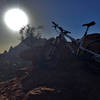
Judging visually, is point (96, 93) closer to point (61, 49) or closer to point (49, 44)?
point (61, 49)

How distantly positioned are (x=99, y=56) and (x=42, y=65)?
4.58 metres

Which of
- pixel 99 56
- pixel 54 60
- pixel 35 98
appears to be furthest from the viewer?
pixel 54 60

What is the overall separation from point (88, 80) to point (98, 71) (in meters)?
0.90

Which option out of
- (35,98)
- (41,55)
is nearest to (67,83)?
(35,98)

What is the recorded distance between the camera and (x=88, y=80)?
5.01 metres

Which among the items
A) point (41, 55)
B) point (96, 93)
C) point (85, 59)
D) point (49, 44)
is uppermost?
point (49, 44)

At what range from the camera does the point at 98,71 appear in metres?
5.48

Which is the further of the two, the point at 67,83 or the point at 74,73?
the point at 74,73

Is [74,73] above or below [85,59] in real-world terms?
below

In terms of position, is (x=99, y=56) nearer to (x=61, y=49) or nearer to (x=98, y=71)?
(x=98, y=71)

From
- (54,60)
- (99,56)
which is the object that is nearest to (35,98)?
(99,56)

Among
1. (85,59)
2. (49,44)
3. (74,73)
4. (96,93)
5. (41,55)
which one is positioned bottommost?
(96,93)

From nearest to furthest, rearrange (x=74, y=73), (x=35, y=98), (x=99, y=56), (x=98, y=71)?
(x=35, y=98)
(x=99, y=56)
(x=98, y=71)
(x=74, y=73)

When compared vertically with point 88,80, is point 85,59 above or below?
above
